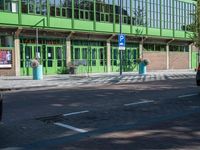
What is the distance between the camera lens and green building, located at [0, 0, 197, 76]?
36.0m

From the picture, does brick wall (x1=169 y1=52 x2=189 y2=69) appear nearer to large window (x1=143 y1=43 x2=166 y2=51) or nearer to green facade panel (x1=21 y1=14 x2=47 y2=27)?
large window (x1=143 y1=43 x2=166 y2=51)

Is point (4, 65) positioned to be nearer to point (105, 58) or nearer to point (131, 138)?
point (105, 58)

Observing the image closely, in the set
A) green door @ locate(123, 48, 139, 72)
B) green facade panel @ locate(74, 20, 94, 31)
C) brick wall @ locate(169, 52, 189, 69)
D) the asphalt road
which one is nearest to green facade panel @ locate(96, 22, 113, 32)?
green facade panel @ locate(74, 20, 94, 31)

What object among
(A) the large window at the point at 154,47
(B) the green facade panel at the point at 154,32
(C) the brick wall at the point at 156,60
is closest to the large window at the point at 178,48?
(A) the large window at the point at 154,47

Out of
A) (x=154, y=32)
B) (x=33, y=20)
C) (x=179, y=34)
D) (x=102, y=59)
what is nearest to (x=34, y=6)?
(x=33, y=20)

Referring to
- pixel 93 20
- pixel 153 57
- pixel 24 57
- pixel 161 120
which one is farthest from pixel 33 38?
pixel 161 120

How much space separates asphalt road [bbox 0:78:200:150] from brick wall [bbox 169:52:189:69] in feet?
138

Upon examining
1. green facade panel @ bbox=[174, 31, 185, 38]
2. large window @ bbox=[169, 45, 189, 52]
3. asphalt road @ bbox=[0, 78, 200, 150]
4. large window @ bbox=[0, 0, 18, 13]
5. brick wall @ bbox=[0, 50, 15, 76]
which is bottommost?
asphalt road @ bbox=[0, 78, 200, 150]

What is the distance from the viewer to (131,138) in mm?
8562

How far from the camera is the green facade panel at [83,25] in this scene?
134 feet

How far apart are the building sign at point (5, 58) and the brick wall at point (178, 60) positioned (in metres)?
26.0

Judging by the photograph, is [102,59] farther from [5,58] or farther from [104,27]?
[5,58]

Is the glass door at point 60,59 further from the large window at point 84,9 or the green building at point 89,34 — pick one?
the large window at point 84,9

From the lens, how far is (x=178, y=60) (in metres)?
58.1
